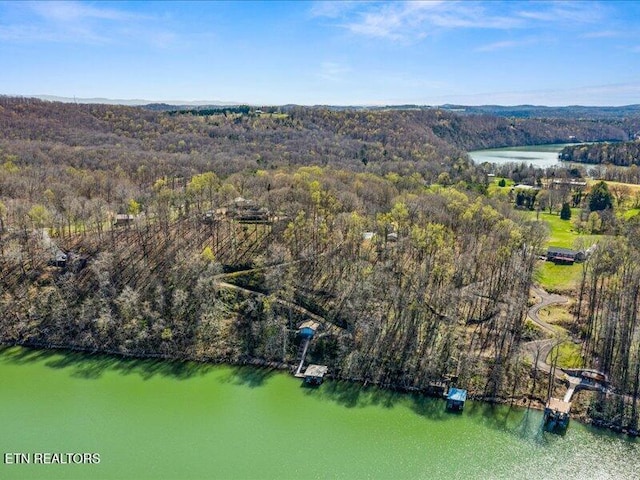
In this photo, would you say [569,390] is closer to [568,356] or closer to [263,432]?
[568,356]

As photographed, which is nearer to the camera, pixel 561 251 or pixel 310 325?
pixel 310 325

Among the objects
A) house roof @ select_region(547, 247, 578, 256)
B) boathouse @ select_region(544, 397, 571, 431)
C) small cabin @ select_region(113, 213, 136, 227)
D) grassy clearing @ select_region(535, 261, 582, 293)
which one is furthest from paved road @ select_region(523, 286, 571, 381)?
small cabin @ select_region(113, 213, 136, 227)

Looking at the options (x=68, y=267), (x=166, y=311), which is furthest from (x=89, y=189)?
(x=166, y=311)

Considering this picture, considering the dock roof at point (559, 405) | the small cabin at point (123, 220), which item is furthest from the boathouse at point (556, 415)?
the small cabin at point (123, 220)

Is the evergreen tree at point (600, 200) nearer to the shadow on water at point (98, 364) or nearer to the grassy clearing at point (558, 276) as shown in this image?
the grassy clearing at point (558, 276)

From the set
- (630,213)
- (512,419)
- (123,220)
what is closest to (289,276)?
(512,419)

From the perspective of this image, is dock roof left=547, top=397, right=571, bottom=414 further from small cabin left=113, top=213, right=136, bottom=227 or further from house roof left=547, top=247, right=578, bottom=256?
small cabin left=113, top=213, right=136, bottom=227
